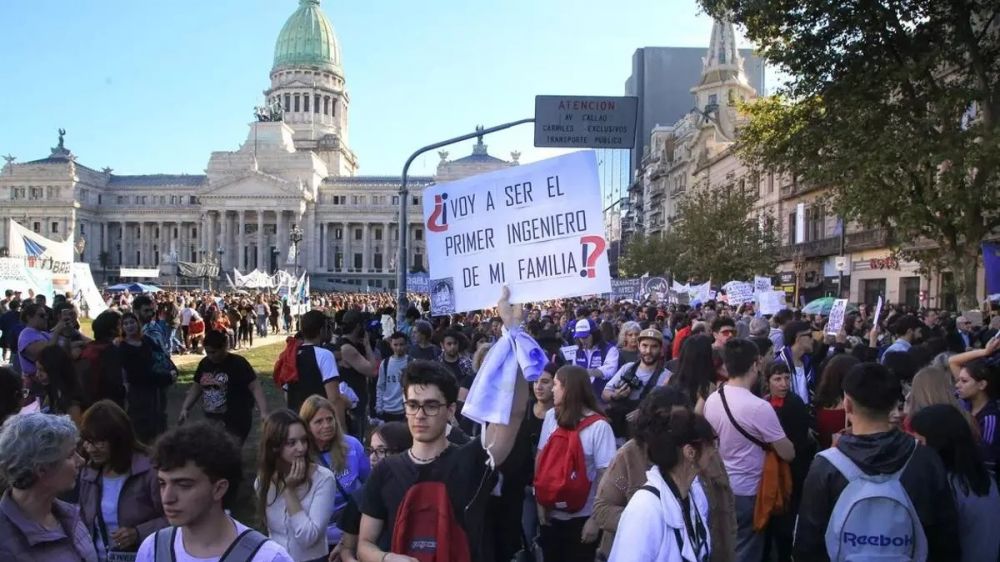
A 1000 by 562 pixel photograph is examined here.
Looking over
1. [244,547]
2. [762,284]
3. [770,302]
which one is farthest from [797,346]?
[762,284]

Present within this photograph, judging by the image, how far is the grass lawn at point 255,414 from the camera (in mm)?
8096

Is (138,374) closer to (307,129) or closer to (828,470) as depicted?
(828,470)

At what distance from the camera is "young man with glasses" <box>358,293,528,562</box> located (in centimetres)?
330

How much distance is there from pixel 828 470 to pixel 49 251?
25.1 m

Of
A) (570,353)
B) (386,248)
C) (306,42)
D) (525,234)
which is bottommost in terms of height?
(570,353)

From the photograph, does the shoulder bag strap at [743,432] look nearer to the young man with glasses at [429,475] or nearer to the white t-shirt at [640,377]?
the white t-shirt at [640,377]

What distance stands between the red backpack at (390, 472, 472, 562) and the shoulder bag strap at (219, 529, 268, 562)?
0.62m

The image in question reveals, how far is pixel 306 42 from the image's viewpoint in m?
126

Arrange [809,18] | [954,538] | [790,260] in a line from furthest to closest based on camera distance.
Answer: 1. [790,260]
2. [809,18]
3. [954,538]

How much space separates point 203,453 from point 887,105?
67.3ft

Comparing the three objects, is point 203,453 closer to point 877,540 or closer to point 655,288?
point 877,540

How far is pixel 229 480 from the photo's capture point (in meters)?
2.87

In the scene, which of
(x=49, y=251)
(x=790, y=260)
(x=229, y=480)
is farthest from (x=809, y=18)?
(x=790, y=260)

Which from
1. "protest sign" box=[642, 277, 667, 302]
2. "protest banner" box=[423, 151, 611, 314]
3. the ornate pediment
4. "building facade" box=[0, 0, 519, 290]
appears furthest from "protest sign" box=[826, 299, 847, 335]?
the ornate pediment
